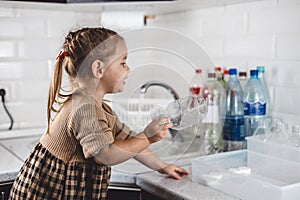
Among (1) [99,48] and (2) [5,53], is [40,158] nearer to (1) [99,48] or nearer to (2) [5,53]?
(1) [99,48]

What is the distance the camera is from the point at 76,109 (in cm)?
110

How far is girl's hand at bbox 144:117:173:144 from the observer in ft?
3.51

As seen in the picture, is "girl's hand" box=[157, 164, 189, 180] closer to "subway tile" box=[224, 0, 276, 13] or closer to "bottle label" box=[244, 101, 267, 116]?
"bottle label" box=[244, 101, 267, 116]

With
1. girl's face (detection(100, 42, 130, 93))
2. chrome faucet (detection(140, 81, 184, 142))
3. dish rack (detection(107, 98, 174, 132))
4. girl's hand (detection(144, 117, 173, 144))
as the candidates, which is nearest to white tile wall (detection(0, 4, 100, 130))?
dish rack (detection(107, 98, 174, 132))

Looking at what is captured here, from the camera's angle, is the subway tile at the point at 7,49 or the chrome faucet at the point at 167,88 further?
the subway tile at the point at 7,49

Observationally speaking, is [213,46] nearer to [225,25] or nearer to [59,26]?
[225,25]

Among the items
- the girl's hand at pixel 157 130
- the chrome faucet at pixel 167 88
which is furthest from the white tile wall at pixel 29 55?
the girl's hand at pixel 157 130

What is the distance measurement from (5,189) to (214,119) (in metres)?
0.75

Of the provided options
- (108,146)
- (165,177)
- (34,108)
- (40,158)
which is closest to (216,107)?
(165,177)

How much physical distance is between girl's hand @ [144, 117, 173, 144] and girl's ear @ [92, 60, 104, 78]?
0.66 feet

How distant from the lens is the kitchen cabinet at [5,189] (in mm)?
1229

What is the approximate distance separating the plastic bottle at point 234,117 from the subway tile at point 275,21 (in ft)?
0.60

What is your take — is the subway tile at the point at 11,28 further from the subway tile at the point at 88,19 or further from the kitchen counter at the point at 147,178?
the kitchen counter at the point at 147,178

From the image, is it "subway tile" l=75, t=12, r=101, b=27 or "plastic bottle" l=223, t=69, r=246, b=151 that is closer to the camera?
"plastic bottle" l=223, t=69, r=246, b=151
